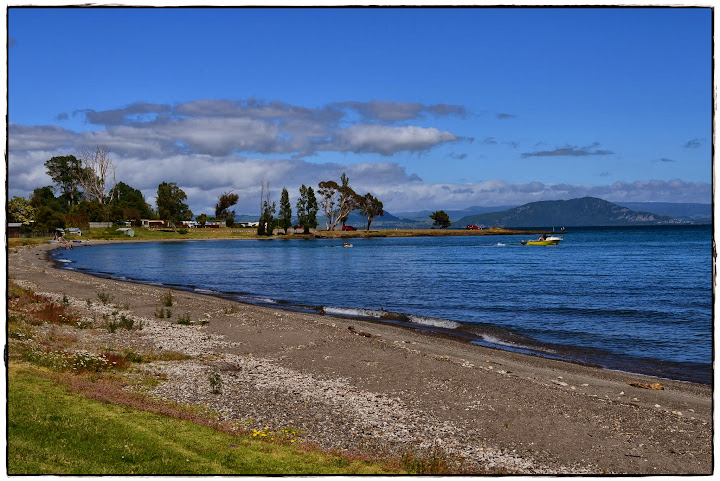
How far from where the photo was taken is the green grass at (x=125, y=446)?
10.0 metres

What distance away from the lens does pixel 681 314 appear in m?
39.5

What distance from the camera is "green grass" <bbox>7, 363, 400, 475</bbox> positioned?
32.8 feet

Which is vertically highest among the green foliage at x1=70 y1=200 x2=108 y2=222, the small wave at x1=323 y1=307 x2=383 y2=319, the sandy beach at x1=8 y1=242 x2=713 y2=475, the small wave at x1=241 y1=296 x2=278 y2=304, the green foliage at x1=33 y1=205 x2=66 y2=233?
the green foliage at x1=70 y1=200 x2=108 y2=222

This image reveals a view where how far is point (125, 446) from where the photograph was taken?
11.1 metres

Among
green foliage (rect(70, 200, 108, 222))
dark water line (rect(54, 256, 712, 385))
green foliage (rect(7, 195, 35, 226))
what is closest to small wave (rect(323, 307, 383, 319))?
dark water line (rect(54, 256, 712, 385))

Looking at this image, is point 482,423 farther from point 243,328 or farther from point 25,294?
point 25,294

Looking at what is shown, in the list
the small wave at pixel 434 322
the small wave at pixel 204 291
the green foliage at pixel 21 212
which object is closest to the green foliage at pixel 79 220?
the green foliage at pixel 21 212

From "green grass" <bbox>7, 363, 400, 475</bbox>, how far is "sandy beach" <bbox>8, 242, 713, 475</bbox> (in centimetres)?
187

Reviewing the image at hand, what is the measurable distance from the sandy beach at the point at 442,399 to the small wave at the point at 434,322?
633 centimetres

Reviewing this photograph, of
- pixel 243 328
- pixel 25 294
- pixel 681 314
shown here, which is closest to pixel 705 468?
pixel 243 328

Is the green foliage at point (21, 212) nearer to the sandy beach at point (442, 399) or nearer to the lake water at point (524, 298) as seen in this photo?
the lake water at point (524, 298)

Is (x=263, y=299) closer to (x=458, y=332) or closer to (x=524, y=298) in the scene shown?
(x=458, y=332)

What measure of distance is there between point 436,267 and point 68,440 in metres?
74.8

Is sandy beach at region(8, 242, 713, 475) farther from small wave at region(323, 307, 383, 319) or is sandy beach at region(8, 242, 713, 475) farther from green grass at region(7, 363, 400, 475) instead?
small wave at region(323, 307, 383, 319)
